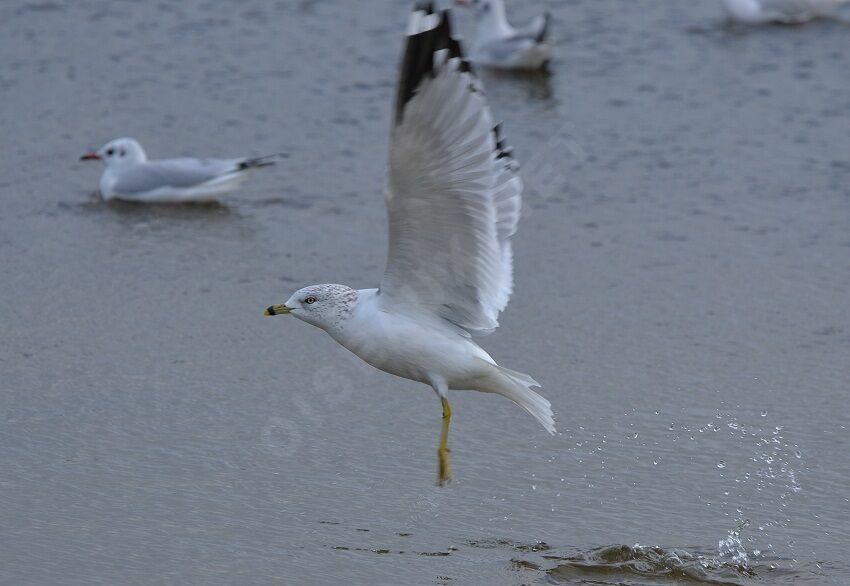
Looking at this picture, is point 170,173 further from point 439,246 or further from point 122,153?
point 439,246

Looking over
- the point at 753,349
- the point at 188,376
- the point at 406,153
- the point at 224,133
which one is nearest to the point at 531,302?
the point at 753,349

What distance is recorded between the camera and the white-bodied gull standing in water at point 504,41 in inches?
477

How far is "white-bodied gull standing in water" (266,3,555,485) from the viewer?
4801 millimetres

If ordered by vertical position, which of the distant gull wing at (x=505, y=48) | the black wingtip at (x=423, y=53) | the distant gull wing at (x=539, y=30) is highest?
the black wingtip at (x=423, y=53)

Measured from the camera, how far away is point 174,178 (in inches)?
371

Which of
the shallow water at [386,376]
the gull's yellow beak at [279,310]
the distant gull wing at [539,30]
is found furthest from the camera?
the distant gull wing at [539,30]

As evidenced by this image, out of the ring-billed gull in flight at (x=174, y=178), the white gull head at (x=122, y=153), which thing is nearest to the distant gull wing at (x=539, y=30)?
the ring-billed gull in flight at (x=174, y=178)

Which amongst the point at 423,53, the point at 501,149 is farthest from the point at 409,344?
the point at 423,53

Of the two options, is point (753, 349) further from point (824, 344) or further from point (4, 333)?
point (4, 333)

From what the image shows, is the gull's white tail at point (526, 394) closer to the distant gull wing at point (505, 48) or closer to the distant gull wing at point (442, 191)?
the distant gull wing at point (442, 191)

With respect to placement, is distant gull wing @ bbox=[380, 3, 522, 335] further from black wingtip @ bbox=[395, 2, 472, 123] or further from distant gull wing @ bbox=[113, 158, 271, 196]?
distant gull wing @ bbox=[113, 158, 271, 196]

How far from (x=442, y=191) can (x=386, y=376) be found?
1964mm

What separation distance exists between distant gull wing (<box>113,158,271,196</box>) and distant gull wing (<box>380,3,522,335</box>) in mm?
3733

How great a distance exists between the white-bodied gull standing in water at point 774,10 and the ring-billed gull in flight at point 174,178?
17.7ft
